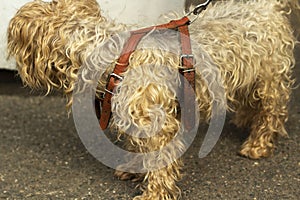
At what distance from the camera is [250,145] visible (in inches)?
171

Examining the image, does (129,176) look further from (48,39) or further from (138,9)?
(138,9)

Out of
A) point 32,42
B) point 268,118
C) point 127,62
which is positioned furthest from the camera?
point 268,118

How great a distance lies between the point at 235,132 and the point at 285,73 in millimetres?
720

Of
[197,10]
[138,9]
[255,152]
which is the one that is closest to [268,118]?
[255,152]

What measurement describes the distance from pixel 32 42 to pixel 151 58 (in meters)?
0.65

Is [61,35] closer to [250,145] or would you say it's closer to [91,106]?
[91,106]

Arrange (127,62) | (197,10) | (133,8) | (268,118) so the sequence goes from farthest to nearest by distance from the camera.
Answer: (133,8) < (268,118) < (197,10) < (127,62)

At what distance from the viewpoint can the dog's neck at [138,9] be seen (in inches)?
187

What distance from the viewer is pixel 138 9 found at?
188 inches

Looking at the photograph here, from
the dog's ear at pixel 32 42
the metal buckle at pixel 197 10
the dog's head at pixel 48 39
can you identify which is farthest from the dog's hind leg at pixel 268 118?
the dog's ear at pixel 32 42

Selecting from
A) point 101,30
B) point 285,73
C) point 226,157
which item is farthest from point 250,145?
point 101,30

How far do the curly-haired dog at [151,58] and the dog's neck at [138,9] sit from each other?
80 centimetres

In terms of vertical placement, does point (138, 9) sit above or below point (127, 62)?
below

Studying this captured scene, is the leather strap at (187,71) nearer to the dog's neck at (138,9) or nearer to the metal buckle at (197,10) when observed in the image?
the metal buckle at (197,10)
